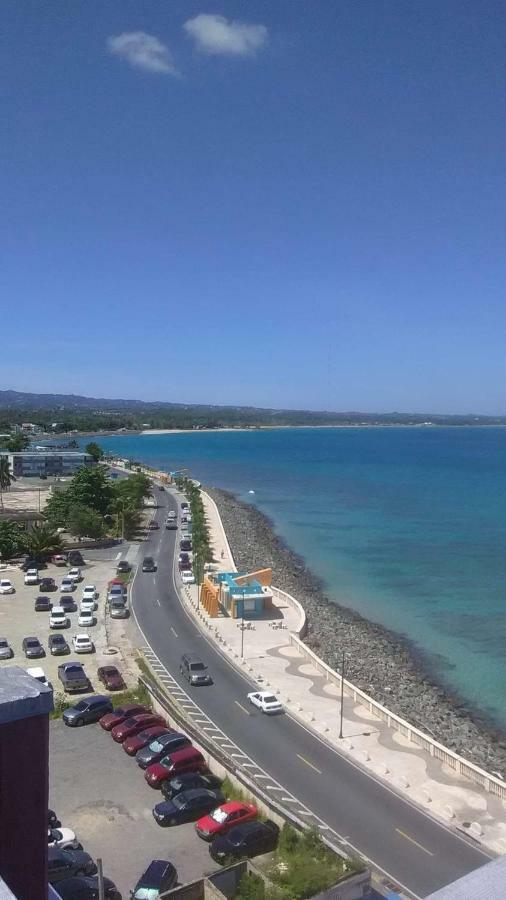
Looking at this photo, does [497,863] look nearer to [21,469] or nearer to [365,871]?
[365,871]

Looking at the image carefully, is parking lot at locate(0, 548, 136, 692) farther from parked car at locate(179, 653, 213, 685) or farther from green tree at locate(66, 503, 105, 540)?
green tree at locate(66, 503, 105, 540)

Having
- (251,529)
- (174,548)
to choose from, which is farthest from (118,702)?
(251,529)

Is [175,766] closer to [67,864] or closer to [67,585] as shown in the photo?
[67,864]

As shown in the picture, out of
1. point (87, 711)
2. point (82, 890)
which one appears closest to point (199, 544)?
point (87, 711)

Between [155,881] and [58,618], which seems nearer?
[155,881]

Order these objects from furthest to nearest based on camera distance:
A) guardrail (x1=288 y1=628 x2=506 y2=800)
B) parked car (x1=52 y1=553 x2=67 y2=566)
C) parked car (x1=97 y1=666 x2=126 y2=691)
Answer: parked car (x1=52 y1=553 x2=67 y2=566) < parked car (x1=97 y1=666 x2=126 y2=691) < guardrail (x1=288 y1=628 x2=506 y2=800)

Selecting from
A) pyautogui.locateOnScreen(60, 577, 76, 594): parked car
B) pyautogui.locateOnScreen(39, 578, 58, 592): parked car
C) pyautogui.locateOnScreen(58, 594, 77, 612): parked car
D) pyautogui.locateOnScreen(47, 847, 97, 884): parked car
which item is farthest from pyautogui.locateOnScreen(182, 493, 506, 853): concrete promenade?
pyautogui.locateOnScreen(39, 578, 58, 592): parked car

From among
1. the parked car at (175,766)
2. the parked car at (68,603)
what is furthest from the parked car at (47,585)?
the parked car at (175,766)
